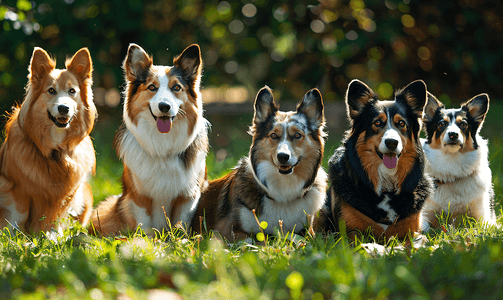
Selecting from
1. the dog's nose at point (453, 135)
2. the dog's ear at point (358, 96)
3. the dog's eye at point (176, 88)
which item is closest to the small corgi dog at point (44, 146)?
the dog's eye at point (176, 88)

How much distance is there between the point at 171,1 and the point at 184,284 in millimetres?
6941

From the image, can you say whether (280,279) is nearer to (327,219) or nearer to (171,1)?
(327,219)

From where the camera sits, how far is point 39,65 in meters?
3.88

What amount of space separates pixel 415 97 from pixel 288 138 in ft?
3.64

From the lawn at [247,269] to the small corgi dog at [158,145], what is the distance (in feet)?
1.36

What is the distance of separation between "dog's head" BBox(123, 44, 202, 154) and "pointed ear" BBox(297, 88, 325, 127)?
0.96 meters

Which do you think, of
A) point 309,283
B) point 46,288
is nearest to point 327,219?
point 309,283

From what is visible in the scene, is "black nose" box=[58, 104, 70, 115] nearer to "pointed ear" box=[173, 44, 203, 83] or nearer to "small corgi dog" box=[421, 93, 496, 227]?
"pointed ear" box=[173, 44, 203, 83]

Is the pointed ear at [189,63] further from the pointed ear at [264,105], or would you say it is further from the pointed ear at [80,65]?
the pointed ear at [80,65]

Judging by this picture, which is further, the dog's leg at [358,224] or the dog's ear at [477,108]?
the dog's ear at [477,108]

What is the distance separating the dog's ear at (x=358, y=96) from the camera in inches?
145

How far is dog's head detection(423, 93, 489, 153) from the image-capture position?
395 centimetres

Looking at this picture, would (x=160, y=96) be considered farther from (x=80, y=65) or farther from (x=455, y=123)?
(x=455, y=123)

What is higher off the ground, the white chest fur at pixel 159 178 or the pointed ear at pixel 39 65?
the pointed ear at pixel 39 65
